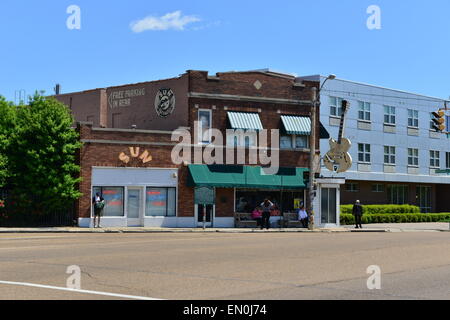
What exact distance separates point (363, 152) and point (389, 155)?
11.0 feet

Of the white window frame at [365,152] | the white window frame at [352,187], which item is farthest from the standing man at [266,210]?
the white window frame at [365,152]

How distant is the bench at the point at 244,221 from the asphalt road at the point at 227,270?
52.6 ft

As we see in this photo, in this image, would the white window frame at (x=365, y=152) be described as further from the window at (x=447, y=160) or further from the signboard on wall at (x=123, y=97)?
the signboard on wall at (x=123, y=97)

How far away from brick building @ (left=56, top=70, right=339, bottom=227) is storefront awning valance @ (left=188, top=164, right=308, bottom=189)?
57 mm

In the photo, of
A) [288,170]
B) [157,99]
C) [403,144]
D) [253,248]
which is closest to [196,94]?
[157,99]

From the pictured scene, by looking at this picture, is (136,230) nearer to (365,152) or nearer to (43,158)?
(43,158)

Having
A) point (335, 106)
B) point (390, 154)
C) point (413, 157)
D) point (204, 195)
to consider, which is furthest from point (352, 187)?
point (204, 195)

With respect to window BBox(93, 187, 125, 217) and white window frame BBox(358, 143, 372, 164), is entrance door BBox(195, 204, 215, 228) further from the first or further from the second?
white window frame BBox(358, 143, 372, 164)

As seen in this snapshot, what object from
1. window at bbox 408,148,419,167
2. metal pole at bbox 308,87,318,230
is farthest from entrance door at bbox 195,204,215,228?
window at bbox 408,148,419,167

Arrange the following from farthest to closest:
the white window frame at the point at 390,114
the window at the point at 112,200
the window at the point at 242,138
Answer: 1. the white window frame at the point at 390,114
2. the window at the point at 242,138
3. the window at the point at 112,200

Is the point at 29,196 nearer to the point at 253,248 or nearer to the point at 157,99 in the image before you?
the point at 157,99

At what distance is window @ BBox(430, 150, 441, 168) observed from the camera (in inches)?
2306

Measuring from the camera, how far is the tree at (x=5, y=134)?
32938mm
